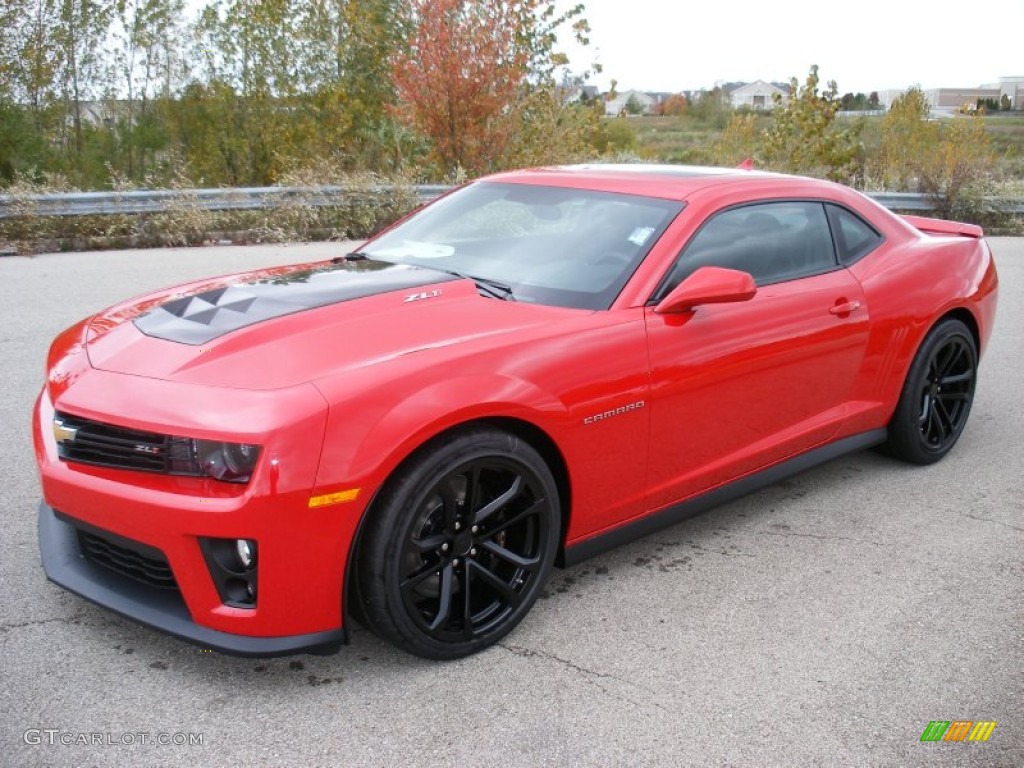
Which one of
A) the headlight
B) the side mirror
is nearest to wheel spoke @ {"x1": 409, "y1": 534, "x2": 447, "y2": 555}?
the headlight

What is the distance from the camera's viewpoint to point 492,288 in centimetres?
364

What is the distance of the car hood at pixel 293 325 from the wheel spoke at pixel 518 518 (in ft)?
1.73

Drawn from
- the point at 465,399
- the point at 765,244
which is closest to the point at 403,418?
the point at 465,399

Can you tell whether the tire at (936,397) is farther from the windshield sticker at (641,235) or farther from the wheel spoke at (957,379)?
the windshield sticker at (641,235)

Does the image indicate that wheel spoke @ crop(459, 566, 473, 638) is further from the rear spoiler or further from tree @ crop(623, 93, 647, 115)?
tree @ crop(623, 93, 647, 115)

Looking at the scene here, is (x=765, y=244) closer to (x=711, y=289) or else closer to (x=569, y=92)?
(x=711, y=289)

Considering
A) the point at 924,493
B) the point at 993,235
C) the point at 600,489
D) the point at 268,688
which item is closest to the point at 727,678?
the point at 600,489

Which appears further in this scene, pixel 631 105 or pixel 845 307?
pixel 631 105

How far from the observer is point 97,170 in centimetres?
1524

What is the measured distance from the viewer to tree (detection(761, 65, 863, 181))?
20.6m

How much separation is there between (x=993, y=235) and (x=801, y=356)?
42.5 feet

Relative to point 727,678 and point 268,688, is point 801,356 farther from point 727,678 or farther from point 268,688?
point 268,688

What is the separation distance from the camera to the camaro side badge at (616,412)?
3.25 m

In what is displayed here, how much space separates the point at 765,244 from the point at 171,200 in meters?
9.59
